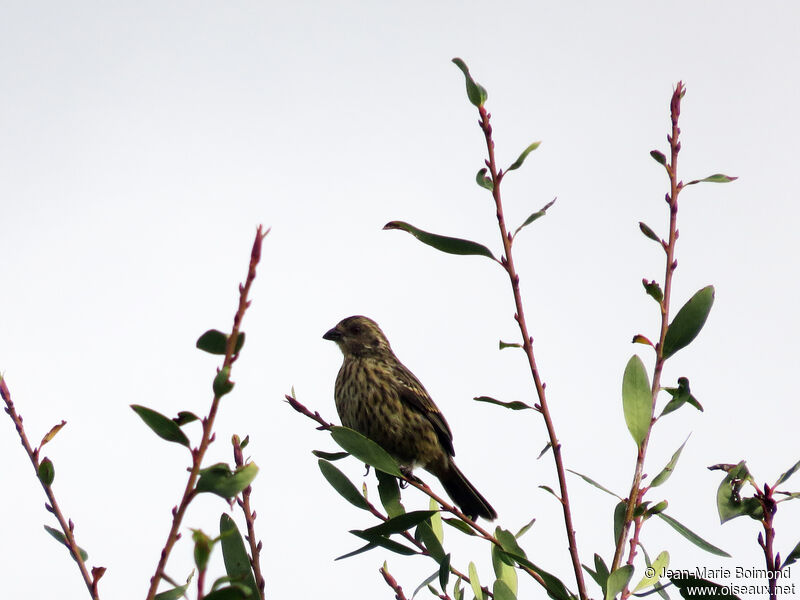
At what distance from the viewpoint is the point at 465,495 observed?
6.61 m

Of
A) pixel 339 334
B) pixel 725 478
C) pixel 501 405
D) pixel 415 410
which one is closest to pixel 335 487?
pixel 501 405

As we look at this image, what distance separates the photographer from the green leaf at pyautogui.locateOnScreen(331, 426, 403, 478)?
327cm

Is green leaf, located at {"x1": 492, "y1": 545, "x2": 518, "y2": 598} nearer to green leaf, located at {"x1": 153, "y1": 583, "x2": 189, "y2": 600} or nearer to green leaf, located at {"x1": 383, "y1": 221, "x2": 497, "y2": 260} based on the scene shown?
green leaf, located at {"x1": 383, "y1": 221, "x2": 497, "y2": 260}

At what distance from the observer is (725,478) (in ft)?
10.2

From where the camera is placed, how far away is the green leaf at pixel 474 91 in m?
3.06

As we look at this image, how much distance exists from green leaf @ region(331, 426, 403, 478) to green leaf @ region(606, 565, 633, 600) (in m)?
0.91

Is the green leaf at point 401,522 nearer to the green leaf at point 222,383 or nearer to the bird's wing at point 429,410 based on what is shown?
the green leaf at point 222,383

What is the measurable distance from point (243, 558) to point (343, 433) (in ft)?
1.84

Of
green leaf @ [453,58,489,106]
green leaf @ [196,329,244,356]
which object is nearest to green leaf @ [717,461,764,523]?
green leaf @ [453,58,489,106]

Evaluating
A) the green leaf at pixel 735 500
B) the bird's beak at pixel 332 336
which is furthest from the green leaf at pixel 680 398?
the bird's beak at pixel 332 336

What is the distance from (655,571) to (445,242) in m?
1.45

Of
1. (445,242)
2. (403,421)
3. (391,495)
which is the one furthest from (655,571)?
(403,421)

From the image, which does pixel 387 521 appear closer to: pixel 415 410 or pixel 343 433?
pixel 343 433

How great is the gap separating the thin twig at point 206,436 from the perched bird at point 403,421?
4.64 meters
